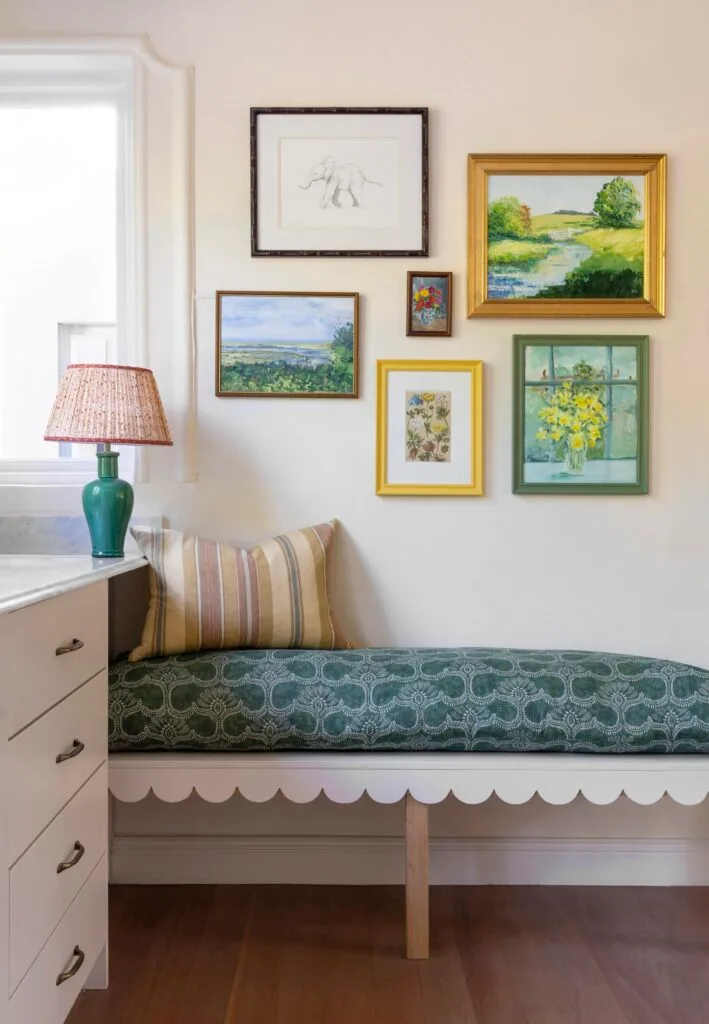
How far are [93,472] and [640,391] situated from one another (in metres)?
1.57

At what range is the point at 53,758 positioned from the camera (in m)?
1.37

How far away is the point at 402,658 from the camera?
6.44 ft

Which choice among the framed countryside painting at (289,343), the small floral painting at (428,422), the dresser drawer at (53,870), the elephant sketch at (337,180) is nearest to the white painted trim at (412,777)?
the dresser drawer at (53,870)

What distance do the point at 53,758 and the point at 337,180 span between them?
5.53 ft

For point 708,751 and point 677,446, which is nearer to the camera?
point 708,751

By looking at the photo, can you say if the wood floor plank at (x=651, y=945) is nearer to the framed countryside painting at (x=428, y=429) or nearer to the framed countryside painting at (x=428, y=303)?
the framed countryside painting at (x=428, y=429)

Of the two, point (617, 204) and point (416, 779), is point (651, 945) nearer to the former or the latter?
point (416, 779)

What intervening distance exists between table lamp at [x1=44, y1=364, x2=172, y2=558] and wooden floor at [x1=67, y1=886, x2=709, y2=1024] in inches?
36.5

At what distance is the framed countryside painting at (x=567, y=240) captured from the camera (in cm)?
229

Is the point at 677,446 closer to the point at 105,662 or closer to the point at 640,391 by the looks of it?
the point at 640,391

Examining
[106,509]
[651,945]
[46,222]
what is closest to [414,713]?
[651,945]

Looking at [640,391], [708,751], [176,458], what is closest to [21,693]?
[176,458]

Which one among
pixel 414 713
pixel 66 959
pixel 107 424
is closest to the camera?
pixel 66 959

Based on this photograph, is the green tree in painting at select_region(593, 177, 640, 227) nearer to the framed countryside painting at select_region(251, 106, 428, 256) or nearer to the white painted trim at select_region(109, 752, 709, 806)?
the framed countryside painting at select_region(251, 106, 428, 256)
